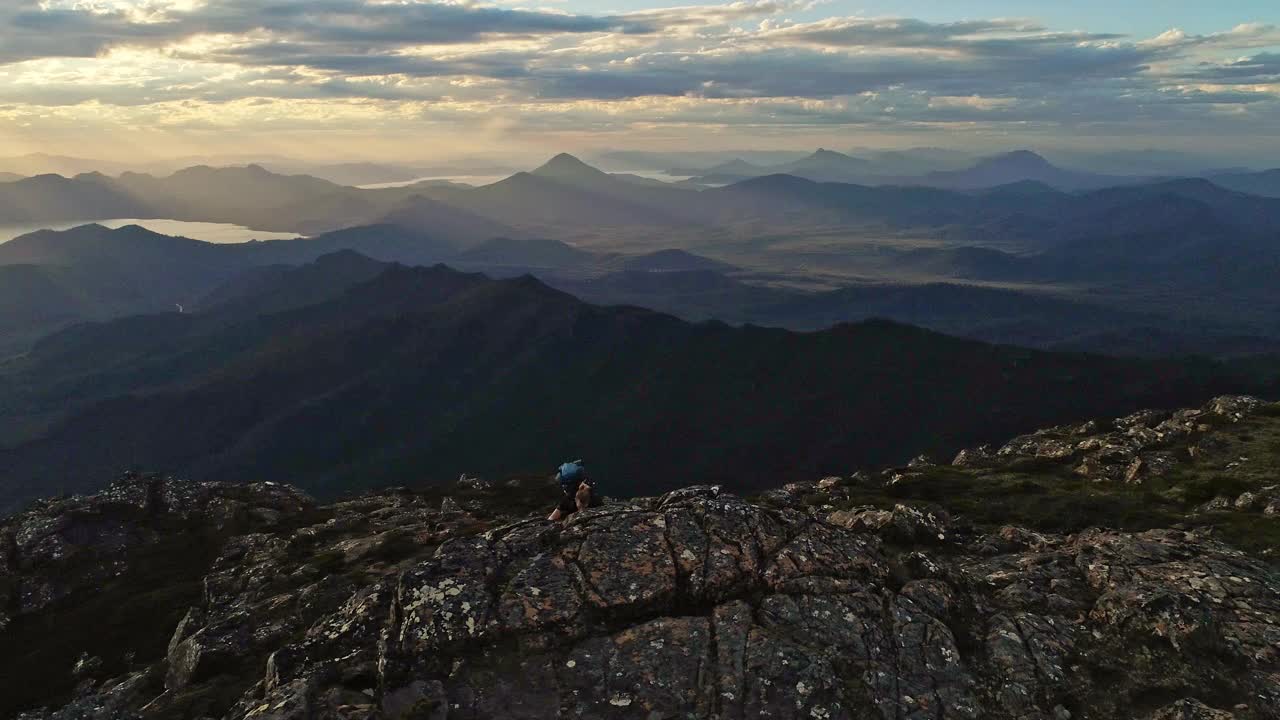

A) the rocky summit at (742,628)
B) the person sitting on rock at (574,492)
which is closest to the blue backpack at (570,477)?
the person sitting on rock at (574,492)

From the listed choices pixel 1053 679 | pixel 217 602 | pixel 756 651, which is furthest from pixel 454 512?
pixel 1053 679

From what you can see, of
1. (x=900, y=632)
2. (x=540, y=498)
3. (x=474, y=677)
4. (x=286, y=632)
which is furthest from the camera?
(x=540, y=498)

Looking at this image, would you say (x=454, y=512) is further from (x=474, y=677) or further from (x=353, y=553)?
(x=474, y=677)

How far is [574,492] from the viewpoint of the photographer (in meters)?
34.0

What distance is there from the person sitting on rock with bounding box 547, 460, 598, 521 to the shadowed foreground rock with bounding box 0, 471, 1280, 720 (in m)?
2.79

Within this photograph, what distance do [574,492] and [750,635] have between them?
42.0 feet

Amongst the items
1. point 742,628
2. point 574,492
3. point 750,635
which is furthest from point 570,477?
point 750,635

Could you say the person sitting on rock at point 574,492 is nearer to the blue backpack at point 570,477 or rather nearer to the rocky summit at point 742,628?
the blue backpack at point 570,477

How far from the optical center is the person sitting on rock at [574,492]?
33375mm

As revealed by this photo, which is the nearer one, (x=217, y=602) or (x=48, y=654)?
(x=217, y=602)

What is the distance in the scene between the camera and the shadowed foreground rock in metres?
22.3

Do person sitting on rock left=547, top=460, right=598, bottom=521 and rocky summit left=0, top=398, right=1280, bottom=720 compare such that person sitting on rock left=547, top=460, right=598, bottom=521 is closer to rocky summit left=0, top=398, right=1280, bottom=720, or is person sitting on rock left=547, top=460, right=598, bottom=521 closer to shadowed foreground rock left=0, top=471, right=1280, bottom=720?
rocky summit left=0, top=398, right=1280, bottom=720

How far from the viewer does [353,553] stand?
48531mm

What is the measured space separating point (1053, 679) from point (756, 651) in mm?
11100
